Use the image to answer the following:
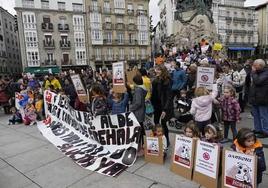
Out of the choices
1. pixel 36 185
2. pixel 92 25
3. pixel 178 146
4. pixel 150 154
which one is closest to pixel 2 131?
pixel 36 185

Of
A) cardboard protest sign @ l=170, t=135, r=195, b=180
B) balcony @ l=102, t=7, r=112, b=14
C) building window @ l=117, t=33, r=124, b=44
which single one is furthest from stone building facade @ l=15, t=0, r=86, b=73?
cardboard protest sign @ l=170, t=135, r=195, b=180

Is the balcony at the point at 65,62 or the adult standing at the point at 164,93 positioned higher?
the balcony at the point at 65,62

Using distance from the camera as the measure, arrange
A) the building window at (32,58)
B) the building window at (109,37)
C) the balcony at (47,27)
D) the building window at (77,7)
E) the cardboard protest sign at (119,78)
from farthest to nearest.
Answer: the building window at (109,37) → the building window at (77,7) → the balcony at (47,27) → the building window at (32,58) → the cardboard protest sign at (119,78)

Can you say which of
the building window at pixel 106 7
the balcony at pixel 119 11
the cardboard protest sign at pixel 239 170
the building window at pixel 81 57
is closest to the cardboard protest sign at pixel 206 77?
the cardboard protest sign at pixel 239 170

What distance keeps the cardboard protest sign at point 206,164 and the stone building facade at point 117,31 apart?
3989cm

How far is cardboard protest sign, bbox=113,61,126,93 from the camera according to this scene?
5.27 meters

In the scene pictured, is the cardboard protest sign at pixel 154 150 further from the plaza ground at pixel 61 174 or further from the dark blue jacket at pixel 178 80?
the dark blue jacket at pixel 178 80

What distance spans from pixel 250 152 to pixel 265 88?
2.62m

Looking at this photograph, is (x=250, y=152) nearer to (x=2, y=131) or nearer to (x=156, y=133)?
(x=156, y=133)

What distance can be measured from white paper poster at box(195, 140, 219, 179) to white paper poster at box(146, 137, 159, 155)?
983 millimetres

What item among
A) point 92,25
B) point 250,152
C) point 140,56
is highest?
point 92,25

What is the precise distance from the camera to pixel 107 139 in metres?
4.86

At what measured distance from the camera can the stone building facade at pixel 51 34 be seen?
3919cm

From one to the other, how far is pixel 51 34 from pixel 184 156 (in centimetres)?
4171
